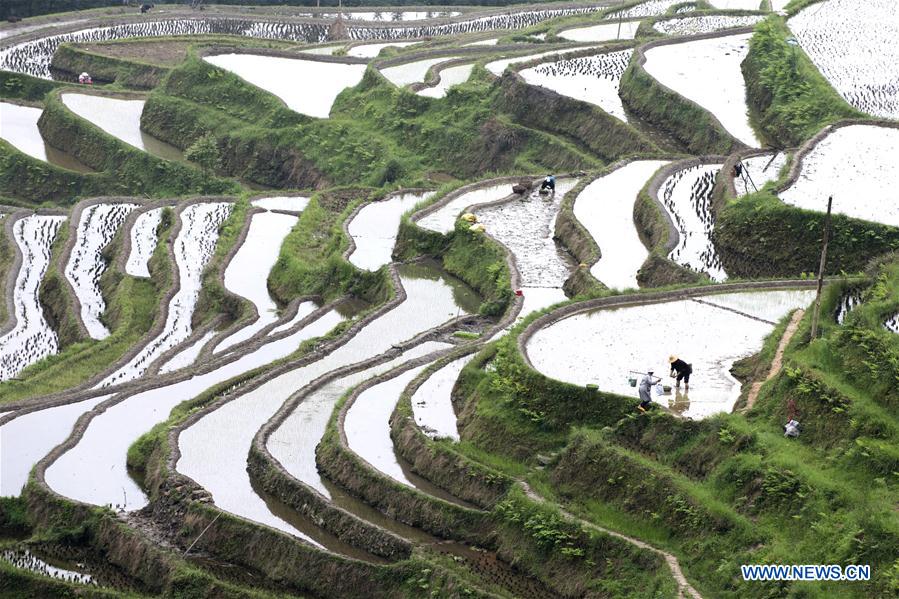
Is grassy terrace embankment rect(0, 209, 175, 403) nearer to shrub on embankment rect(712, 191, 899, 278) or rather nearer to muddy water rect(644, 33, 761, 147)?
shrub on embankment rect(712, 191, 899, 278)

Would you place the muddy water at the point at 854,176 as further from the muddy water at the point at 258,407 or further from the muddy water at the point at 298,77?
the muddy water at the point at 298,77

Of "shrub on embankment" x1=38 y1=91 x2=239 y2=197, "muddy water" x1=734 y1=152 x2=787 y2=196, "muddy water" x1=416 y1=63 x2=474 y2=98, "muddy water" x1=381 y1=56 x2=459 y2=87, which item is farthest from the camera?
"muddy water" x1=381 y1=56 x2=459 y2=87

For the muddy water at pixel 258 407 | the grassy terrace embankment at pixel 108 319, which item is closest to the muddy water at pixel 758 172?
the muddy water at pixel 258 407

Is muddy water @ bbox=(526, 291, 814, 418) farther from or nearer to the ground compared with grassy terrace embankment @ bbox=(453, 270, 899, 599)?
farther from the ground

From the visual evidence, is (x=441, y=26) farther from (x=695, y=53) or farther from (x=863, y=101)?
(x=863, y=101)

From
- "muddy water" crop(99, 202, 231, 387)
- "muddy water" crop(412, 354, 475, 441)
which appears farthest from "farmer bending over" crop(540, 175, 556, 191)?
"muddy water" crop(412, 354, 475, 441)

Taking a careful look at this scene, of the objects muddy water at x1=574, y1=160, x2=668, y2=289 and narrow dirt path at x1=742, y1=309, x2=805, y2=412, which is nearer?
narrow dirt path at x1=742, y1=309, x2=805, y2=412
